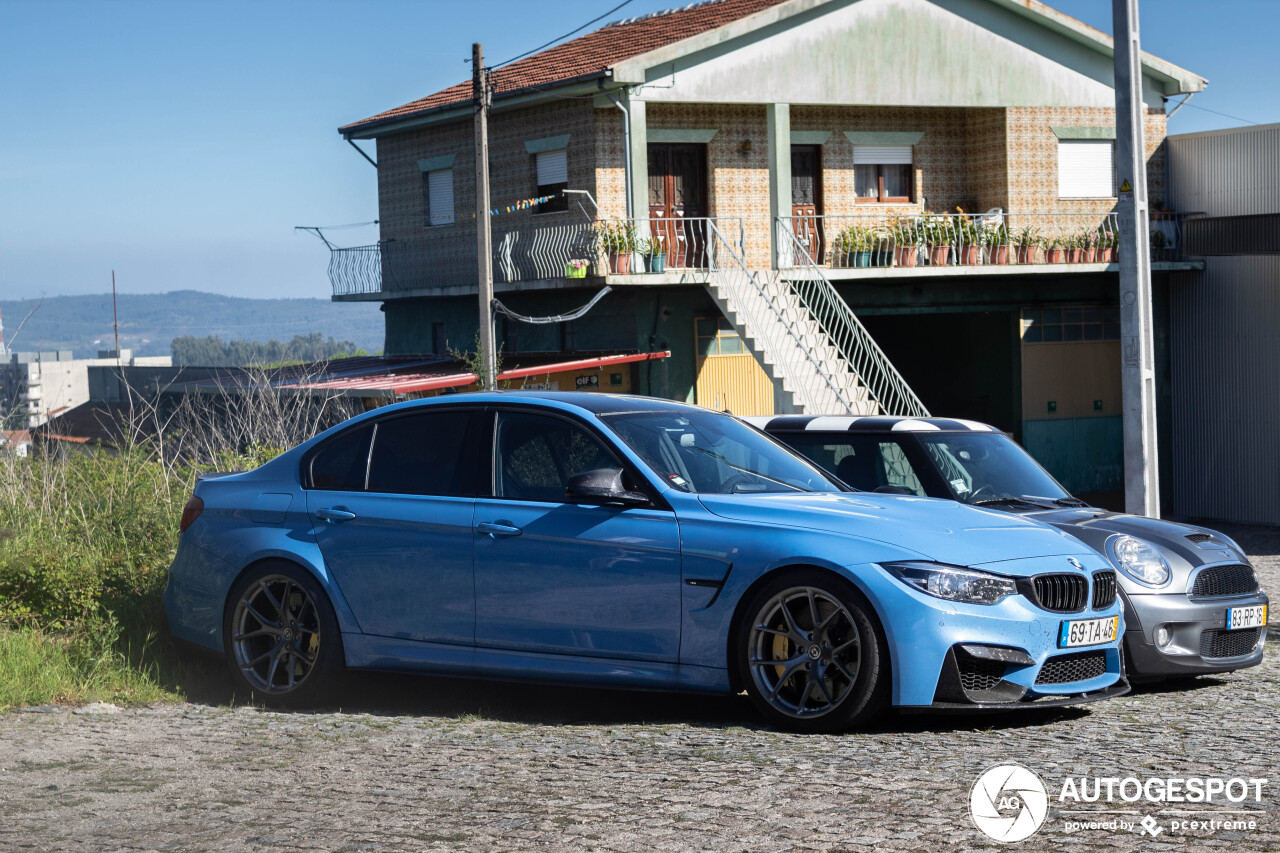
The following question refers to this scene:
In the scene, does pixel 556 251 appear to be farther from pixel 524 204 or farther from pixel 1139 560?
pixel 1139 560

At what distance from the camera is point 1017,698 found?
6695 mm

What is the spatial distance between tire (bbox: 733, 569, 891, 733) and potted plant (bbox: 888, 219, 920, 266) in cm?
2056

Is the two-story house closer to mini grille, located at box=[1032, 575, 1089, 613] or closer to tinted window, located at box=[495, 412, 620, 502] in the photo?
tinted window, located at box=[495, 412, 620, 502]

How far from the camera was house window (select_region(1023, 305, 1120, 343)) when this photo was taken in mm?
29031

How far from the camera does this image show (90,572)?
1056 cm

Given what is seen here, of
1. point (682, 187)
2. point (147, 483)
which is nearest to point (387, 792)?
point (147, 483)

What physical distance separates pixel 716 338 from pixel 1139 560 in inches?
691

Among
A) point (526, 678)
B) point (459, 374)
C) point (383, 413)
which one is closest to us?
point (526, 678)

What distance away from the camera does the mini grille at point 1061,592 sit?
687 cm

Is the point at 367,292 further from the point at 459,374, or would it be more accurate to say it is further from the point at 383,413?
the point at 383,413

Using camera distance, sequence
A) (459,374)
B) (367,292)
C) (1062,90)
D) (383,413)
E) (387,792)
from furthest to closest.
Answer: (367,292) → (1062,90) → (459,374) → (383,413) → (387,792)

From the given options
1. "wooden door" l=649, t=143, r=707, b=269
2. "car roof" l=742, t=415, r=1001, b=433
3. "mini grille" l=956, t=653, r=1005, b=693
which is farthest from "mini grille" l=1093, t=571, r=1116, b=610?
"wooden door" l=649, t=143, r=707, b=269

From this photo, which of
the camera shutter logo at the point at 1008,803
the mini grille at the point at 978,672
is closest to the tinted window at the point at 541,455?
the mini grille at the point at 978,672

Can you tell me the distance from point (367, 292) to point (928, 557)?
26.0m
